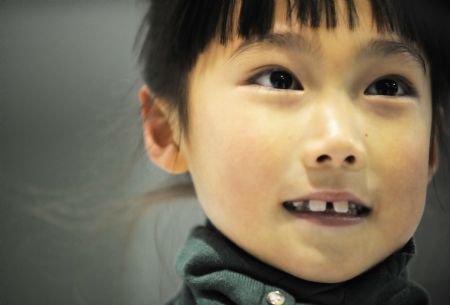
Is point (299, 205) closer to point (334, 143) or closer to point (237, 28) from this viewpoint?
point (334, 143)

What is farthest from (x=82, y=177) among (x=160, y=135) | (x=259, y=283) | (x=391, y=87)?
(x=391, y=87)

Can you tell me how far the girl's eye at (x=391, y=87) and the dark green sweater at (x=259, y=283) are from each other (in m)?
0.19

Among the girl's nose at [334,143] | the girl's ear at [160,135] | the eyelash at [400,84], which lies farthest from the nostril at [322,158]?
the girl's ear at [160,135]

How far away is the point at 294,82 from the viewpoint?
1.88 feet

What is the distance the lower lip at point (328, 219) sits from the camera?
55 cm

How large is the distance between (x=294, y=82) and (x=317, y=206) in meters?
0.13

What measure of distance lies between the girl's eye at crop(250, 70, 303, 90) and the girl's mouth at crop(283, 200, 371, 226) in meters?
0.12

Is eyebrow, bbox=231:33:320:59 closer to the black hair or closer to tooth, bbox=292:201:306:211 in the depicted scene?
the black hair

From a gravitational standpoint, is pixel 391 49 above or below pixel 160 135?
above

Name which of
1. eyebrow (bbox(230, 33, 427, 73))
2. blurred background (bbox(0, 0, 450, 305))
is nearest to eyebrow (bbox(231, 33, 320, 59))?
eyebrow (bbox(230, 33, 427, 73))

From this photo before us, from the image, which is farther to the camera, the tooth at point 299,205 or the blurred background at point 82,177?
the blurred background at point 82,177

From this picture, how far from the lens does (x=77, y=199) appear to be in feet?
2.60

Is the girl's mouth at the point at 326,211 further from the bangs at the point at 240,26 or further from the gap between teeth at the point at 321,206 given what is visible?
the bangs at the point at 240,26

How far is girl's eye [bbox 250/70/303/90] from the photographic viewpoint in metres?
0.57
